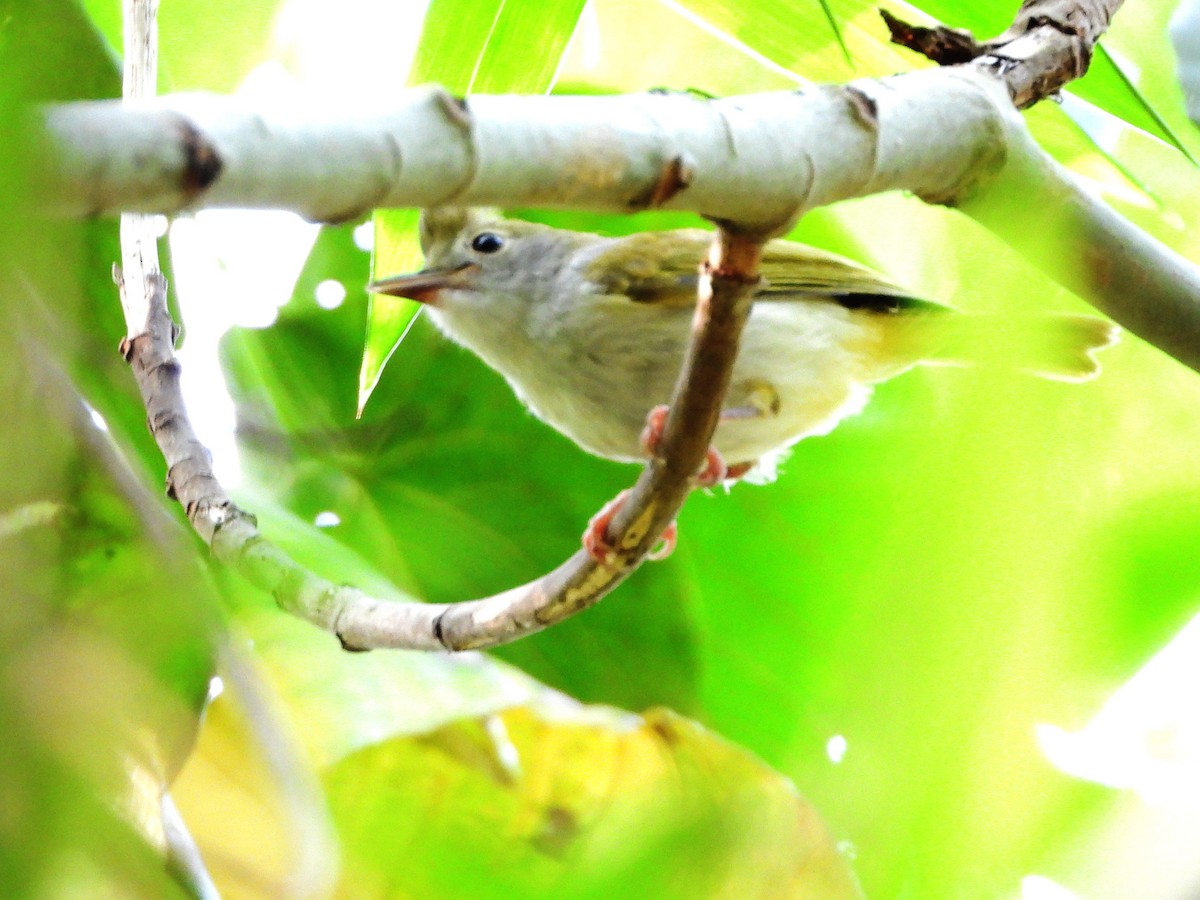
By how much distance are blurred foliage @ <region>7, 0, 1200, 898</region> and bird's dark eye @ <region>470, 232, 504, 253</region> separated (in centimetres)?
26

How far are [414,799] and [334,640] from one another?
40 cm

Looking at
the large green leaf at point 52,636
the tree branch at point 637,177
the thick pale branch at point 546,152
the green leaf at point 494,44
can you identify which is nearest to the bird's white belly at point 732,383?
the green leaf at point 494,44

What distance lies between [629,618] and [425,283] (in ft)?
1.87

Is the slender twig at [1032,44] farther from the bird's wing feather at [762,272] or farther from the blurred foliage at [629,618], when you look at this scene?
the bird's wing feather at [762,272]

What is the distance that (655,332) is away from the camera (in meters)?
1.59

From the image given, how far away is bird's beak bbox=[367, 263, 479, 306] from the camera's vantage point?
1.54 metres

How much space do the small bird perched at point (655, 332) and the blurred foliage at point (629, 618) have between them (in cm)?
10

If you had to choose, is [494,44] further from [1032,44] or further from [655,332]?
[1032,44]

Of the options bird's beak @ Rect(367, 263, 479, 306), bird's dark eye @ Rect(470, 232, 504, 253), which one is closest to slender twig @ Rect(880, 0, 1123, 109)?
bird's beak @ Rect(367, 263, 479, 306)

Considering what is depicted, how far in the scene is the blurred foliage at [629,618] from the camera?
0.26 metres

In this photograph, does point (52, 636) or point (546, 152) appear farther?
point (546, 152)

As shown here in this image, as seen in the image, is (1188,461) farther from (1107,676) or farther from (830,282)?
(830,282)

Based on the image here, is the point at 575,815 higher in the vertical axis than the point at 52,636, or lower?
lower

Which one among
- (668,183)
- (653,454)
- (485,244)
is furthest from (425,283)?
(668,183)
